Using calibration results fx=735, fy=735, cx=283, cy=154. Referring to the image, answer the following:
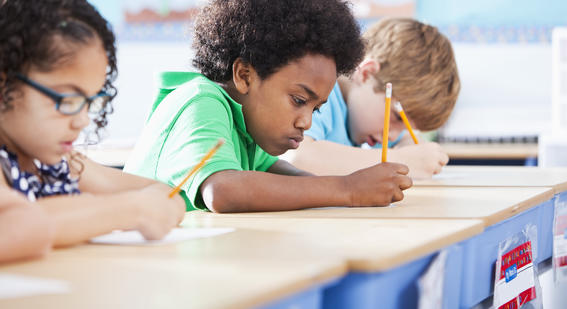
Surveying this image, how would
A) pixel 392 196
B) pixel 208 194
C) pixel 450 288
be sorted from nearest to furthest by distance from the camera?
pixel 450 288
pixel 208 194
pixel 392 196

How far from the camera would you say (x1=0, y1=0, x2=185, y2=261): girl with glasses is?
0.79 meters

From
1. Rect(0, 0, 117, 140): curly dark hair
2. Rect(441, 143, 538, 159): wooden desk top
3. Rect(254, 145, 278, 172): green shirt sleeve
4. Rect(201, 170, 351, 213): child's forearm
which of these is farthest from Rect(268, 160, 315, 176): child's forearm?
Rect(441, 143, 538, 159): wooden desk top

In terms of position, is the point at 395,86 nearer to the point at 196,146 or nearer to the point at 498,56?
the point at 196,146

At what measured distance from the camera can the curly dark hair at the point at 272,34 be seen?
1378 mm

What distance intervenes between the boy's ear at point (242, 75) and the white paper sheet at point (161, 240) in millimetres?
548

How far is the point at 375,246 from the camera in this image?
0.77 m

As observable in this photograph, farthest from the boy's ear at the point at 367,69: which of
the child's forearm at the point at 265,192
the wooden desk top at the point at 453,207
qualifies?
the child's forearm at the point at 265,192

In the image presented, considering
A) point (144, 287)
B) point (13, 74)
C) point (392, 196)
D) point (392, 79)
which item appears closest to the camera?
point (144, 287)

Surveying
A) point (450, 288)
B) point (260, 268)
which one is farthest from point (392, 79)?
point (260, 268)

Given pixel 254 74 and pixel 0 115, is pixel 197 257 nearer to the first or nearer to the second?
pixel 0 115

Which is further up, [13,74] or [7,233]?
[13,74]

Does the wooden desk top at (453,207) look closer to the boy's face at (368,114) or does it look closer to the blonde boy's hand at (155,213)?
the blonde boy's hand at (155,213)

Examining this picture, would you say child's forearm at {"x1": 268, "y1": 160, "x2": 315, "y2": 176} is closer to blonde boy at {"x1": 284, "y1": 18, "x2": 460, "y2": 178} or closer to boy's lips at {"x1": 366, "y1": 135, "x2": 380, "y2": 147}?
blonde boy at {"x1": 284, "y1": 18, "x2": 460, "y2": 178}

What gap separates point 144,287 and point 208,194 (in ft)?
1.90
